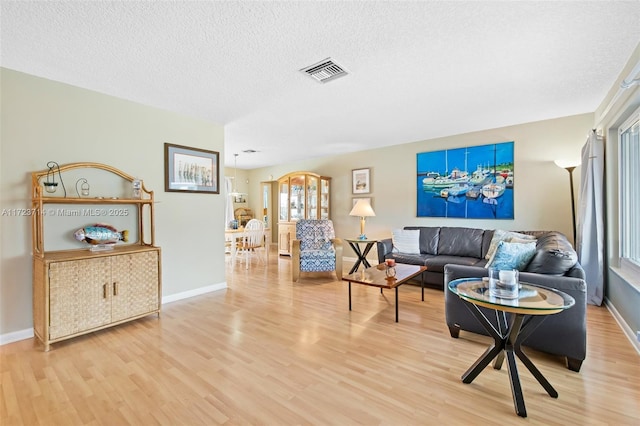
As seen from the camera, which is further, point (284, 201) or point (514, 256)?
point (284, 201)

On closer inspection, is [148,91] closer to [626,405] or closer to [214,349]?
[214,349]

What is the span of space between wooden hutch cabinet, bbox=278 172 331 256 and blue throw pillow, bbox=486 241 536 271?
412 centimetres

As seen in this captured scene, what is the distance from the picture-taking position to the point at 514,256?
8.56 ft

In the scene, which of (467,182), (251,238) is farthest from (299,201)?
(467,182)

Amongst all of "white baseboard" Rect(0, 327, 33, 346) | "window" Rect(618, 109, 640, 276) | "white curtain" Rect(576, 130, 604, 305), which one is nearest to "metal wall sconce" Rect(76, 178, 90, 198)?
"white baseboard" Rect(0, 327, 33, 346)

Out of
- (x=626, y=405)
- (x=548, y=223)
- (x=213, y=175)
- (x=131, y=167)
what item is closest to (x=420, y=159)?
(x=548, y=223)

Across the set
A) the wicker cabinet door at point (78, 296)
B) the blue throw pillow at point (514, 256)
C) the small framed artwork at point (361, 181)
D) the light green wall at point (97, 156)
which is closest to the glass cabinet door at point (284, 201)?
the small framed artwork at point (361, 181)

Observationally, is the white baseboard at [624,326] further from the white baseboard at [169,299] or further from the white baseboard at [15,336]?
the white baseboard at [15,336]

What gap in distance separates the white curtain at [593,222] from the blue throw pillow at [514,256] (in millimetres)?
1259

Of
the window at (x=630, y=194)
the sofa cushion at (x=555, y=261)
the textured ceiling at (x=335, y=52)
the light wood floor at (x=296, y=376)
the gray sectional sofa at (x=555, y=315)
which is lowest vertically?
the light wood floor at (x=296, y=376)

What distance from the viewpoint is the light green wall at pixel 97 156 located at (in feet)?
8.22

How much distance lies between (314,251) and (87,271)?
2.95 metres

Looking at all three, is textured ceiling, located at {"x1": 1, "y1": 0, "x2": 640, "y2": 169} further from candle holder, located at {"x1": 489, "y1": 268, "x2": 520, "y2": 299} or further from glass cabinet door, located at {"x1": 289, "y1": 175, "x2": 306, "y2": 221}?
glass cabinet door, located at {"x1": 289, "y1": 175, "x2": 306, "y2": 221}

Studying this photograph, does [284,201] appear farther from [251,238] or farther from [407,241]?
[407,241]
